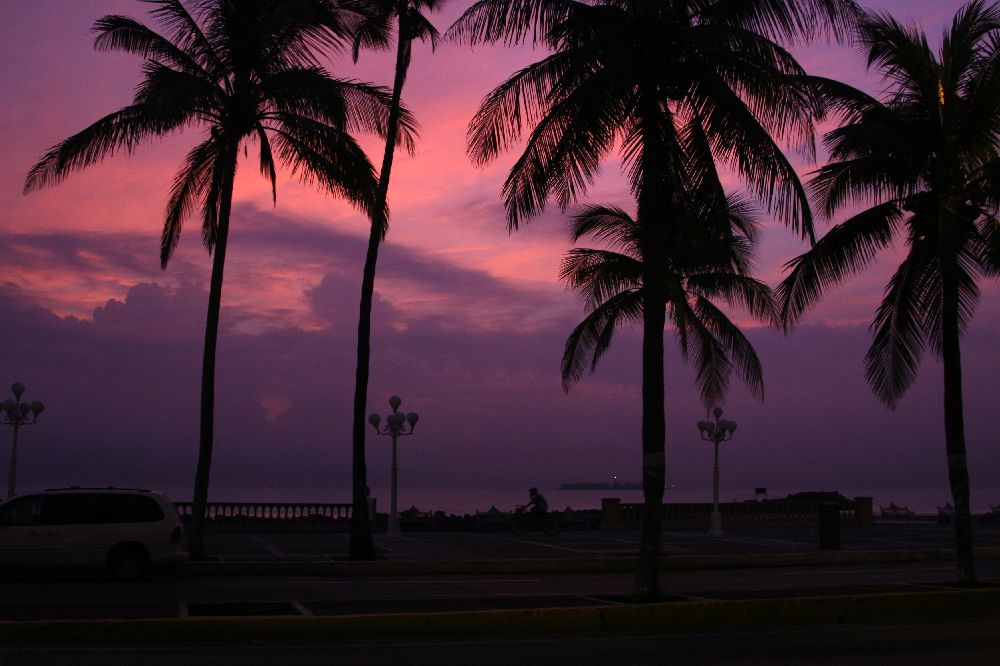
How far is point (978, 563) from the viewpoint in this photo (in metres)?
28.0

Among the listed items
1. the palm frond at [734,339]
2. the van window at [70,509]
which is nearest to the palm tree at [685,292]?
the palm frond at [734,339]

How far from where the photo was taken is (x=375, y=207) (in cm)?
2503

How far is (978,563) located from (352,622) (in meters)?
21.0

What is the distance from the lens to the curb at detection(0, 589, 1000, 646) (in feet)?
39.9

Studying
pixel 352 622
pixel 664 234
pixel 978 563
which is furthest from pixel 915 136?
pixel 978 563

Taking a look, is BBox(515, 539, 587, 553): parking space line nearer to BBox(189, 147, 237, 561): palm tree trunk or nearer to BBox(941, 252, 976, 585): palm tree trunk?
BBox(189, 147, 237, 561): palm tree trunk

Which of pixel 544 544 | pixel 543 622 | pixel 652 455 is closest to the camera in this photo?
pixel 543 622

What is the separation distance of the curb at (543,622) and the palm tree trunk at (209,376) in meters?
11.5

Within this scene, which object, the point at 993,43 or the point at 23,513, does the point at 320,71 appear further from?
the point at 993,43

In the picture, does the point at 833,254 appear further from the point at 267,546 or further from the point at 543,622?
the point at 267,546

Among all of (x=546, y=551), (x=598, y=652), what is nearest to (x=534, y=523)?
(x=546, y=551)

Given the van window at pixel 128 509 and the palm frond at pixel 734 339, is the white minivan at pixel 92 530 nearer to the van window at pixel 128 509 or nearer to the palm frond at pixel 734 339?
the van window at pixel 128 509

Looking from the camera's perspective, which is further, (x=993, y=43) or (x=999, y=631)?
(x=993, y=43)

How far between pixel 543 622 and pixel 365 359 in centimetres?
1240
